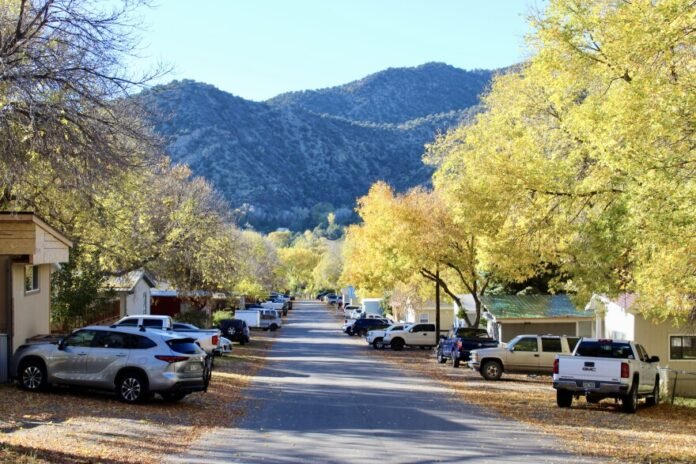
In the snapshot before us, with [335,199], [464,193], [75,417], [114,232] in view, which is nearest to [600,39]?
[464,193]

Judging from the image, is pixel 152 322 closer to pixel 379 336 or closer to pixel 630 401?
pixel 630 401

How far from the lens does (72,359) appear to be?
18391mm

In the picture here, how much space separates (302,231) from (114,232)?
488 ft

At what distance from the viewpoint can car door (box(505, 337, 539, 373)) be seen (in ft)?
97.7

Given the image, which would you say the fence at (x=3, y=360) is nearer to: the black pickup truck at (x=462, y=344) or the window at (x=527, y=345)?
the window at (x=527, y=345)

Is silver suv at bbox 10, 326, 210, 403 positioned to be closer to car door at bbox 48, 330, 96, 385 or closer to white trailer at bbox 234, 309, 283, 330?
car door at bbox 48, 330, 96, 385

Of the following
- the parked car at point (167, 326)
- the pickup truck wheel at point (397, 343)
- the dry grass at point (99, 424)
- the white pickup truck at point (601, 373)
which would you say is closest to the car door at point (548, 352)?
the white pickup truck at point (601, 373)

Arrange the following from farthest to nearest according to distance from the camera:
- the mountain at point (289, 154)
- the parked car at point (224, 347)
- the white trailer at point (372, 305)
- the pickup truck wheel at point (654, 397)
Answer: the mountain at point (289, 154) → the white trailer at point (372, 305) → the parked car at point (224, 347) → the pickup truck wheel at point (654, 397)

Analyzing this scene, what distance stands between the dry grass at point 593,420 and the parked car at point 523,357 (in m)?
0.47

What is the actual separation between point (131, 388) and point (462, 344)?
2047 cm

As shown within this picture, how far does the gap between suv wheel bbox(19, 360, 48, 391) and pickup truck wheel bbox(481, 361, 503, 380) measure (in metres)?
16.7

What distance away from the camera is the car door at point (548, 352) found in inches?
1166

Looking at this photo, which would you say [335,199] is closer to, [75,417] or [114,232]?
[114,232]

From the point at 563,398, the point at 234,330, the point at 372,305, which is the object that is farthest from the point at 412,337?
the point at 372,305
